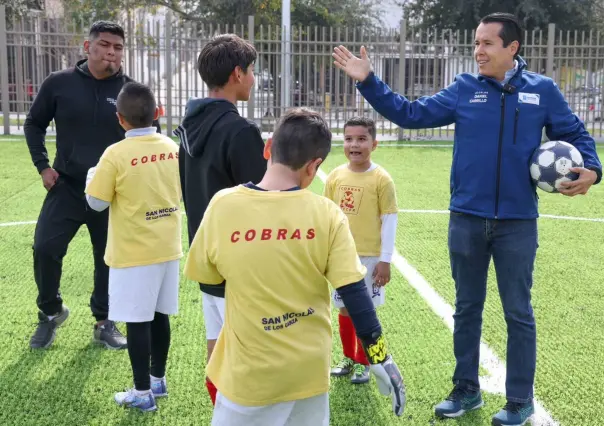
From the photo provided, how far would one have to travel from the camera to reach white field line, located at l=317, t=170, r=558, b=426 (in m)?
4.30

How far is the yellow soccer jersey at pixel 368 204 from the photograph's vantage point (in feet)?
15.7

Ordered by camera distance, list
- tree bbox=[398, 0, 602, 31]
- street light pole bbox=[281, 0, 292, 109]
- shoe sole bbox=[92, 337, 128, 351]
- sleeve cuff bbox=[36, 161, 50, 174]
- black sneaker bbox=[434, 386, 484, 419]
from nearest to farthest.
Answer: black sneaker bbox=[434, 386, 484, 419]
shoe sole bbox=[92, 337, 128, 351]
sleeve cuff bbox=[36, 161, 50, 174]
street light pole bbox=[281, 0, 292, 109]
tree bbox=[398, 0, 602, 31]

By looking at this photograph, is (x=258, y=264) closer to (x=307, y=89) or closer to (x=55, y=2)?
(x=307, y=89)

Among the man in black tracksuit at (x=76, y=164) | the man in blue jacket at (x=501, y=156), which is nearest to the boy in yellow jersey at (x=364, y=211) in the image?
the man in blue jacket at (x=501, y=156)

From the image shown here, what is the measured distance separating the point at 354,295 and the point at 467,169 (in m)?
1.70

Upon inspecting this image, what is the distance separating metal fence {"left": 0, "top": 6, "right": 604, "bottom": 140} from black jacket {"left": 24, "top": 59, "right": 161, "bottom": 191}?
14501 mm

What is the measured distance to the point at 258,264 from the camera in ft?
9.15

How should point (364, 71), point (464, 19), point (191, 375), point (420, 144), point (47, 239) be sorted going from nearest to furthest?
point (364, 71), point (191, 375), point (47, 239), point (420, 144), point (464, 19)

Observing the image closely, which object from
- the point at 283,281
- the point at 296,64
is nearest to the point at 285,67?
the point at 296,64

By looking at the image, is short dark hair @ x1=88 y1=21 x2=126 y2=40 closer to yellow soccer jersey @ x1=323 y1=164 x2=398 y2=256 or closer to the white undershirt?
the white undershirt

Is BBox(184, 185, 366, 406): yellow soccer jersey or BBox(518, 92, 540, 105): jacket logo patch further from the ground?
BBox(518, 92, 540, 105): jacket logo patch

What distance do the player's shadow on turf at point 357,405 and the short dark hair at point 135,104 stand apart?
2.01 metres

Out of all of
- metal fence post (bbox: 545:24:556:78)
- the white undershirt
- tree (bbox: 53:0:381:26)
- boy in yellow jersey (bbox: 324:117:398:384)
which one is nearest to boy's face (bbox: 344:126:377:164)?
boy in yellow jersey (bbox: 324:117:398:384)

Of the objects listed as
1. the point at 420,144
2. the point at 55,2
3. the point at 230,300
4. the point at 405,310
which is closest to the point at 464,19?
the point at 420,144
